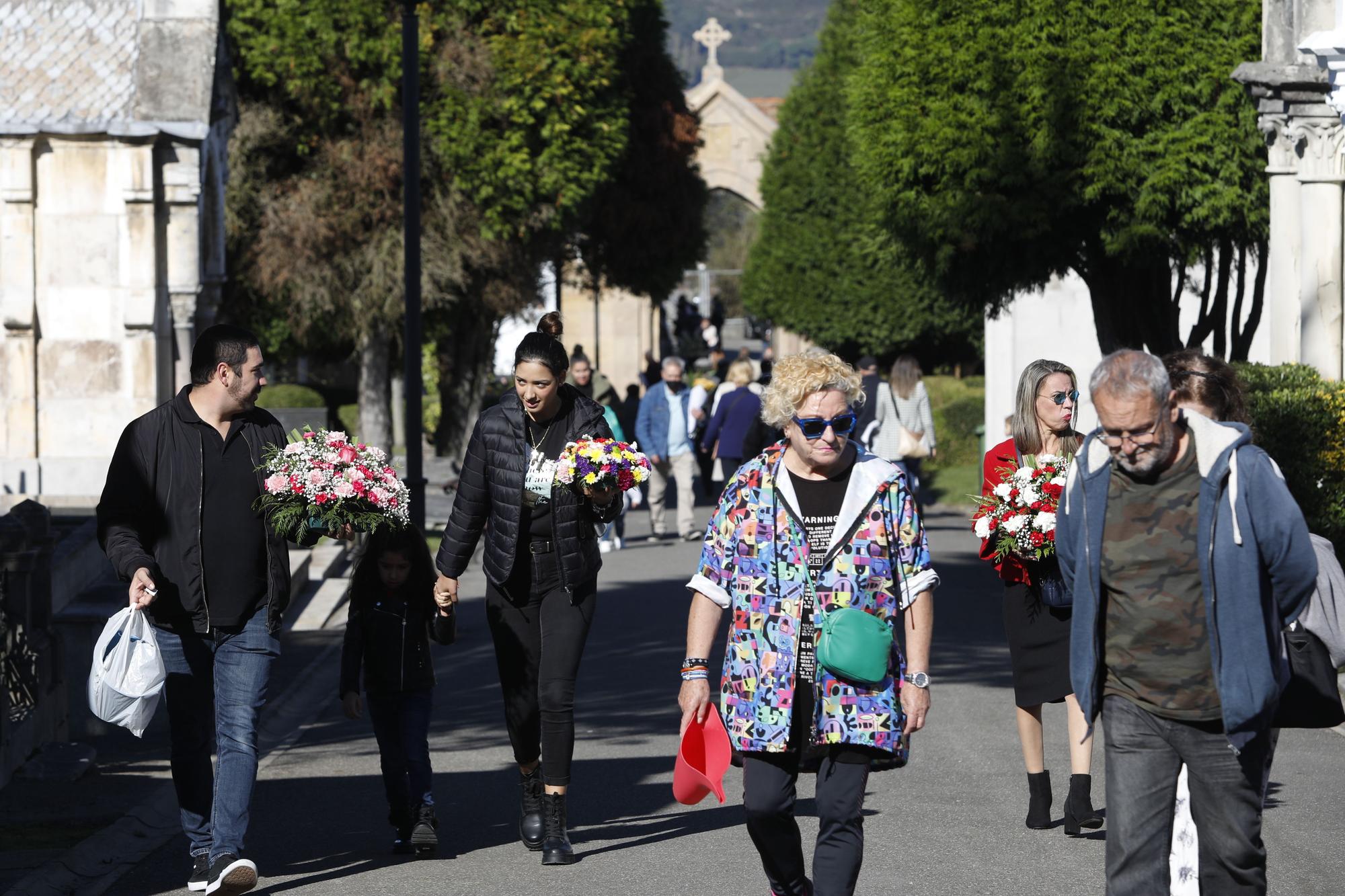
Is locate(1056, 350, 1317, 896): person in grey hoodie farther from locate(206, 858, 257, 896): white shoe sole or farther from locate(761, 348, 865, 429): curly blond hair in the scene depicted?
locate(206, 858, 257, 896): white shoe sole

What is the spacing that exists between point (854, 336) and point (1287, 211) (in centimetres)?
3247

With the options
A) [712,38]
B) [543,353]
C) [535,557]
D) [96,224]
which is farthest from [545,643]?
[712,38]

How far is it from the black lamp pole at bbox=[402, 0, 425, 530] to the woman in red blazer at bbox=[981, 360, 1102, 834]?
6.68 m

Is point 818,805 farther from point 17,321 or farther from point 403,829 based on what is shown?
point 17,321

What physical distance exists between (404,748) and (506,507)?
3.21ft

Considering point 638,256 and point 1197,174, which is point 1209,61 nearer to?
point 1197,174

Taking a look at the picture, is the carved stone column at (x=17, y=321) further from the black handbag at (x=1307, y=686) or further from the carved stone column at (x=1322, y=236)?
the black handbag at (x=1307, y=686)

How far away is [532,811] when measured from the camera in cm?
720

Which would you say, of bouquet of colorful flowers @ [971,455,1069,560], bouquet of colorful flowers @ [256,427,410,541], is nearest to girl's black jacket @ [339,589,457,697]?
bouquet of colorful flowers @ [256,427,410,541]

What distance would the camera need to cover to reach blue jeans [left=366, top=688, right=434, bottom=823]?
7.05 m

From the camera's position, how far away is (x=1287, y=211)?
1439 centimetres

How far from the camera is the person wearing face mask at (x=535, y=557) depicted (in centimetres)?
704

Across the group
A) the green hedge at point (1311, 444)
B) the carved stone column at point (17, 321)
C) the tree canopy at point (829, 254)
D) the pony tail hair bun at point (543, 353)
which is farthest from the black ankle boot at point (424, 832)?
the tree canopy at point (829, 254)

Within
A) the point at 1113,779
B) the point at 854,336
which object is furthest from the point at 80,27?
the point at 854,336
